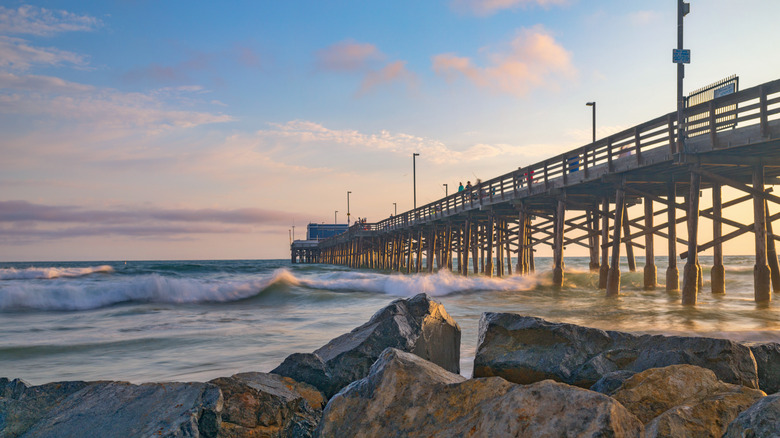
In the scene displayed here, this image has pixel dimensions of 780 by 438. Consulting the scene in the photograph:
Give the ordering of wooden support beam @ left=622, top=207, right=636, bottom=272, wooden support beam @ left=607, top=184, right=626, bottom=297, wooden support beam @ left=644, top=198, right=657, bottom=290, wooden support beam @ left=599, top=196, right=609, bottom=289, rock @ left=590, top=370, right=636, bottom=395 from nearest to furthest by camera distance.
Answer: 1. rock @ left=590, top=370, right=636, bottom=395
2. wooden support beam @ left=607, top=184, right=626, bottom=297
3. wooden support beam @ left=644, top=198, right=657, bottom=290
4. wooden support beam @ left=599, top=196, right=609, bottom=289
5. wooden support beam @ left=622, top=207, right=636, bottom=272

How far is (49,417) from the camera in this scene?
3809 millimetres

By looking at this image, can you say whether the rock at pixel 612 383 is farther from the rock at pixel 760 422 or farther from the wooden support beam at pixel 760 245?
the wooden support beam at pixel 760 245

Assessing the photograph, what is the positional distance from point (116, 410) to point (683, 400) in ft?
11.4

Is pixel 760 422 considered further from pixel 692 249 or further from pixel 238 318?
pixel 238 318

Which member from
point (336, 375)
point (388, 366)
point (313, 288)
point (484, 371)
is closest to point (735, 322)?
point (484, 371)

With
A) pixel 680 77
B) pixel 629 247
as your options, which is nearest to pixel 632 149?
pixel 680 77

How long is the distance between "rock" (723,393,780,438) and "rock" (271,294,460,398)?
2.88 meters

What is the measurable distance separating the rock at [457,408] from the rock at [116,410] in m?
0.81

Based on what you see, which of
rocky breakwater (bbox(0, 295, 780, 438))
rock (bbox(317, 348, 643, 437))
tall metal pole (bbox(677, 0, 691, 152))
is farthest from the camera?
tall metal pole (bbox(677, 0, 691, 152))

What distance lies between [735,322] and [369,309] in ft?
29.1

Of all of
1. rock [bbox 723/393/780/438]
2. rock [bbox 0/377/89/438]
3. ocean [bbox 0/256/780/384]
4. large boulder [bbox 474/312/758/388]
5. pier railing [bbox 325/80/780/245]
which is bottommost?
ocean [bbox 0/256/780/384]

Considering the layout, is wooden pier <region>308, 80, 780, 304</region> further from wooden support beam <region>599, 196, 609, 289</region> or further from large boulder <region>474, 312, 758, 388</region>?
large boulder <region>474, 312, 758, 388</region>

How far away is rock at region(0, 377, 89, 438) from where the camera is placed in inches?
151

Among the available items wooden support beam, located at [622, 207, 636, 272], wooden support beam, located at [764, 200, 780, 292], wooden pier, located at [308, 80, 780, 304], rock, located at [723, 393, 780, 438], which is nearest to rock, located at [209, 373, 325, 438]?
rock, located at [723, 393, 780, 438]
